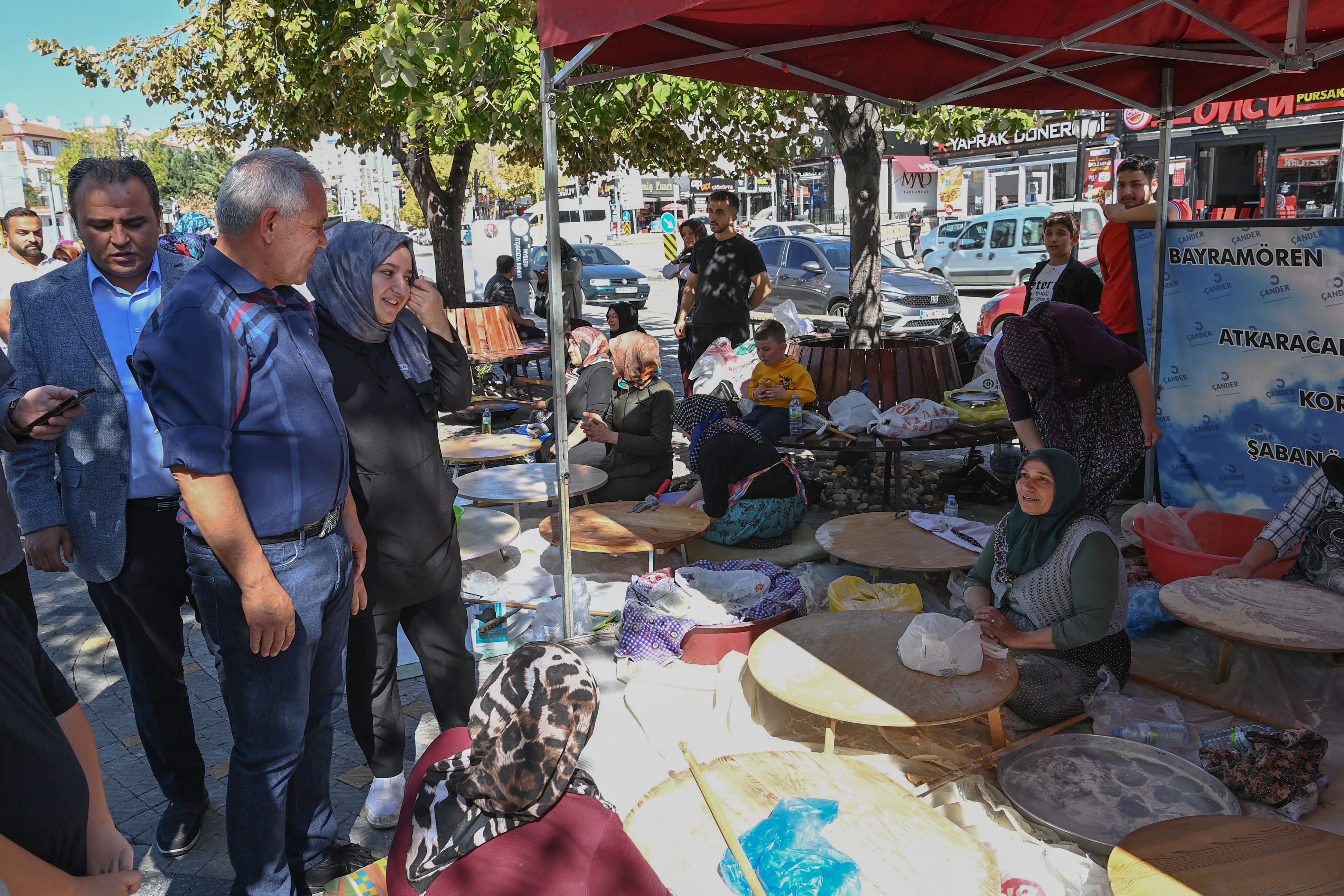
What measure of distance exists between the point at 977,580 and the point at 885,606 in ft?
1.95

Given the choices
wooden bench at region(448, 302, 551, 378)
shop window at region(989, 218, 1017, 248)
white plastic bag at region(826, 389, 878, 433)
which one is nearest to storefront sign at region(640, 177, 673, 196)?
shop window at region(989, 218, 1017, 248)

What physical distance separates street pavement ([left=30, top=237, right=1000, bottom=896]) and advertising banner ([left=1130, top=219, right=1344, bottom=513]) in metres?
4.25

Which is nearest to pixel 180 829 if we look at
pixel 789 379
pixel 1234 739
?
pixel 1234 739

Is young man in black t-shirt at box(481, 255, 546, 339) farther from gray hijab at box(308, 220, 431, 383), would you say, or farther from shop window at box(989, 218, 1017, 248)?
shop window at box(989, 218, 1017, 248)

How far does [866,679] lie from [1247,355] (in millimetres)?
3571

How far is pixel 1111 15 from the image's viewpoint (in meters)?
4.65

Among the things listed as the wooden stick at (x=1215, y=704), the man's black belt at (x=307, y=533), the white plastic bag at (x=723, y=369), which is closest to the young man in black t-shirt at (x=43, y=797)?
the man's black belt at (x=307, y=533)

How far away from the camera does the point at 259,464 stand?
89.1 inches

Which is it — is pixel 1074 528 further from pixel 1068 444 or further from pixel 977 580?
pixel 1068 444

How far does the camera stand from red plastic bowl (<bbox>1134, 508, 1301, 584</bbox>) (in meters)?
4.27

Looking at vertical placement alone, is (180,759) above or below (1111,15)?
below

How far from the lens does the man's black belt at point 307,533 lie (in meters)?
2.32

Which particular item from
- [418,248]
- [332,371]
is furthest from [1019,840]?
[418,248]

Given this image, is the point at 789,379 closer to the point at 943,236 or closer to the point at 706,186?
the point at 943,236
